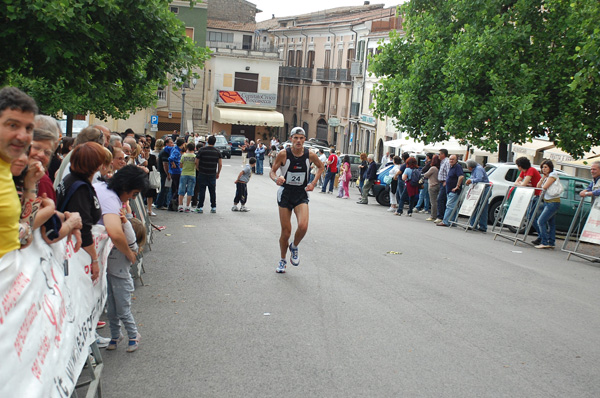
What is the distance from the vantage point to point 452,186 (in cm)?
1994

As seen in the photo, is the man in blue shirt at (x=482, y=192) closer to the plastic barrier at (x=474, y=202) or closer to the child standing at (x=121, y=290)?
the plastic barrier at (x=474, y=202)

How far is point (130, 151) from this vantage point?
495 inches

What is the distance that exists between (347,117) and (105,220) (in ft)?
207

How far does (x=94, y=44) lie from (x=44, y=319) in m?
9.39

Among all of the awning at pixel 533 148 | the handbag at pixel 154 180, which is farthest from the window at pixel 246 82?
the handbag at pixel 154 180

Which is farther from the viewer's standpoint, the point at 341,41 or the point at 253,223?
the point at 341,41

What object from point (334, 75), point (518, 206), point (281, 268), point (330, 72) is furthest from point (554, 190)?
point (330, 72)

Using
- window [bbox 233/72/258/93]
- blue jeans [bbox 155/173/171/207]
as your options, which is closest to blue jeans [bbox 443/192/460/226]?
blue jeans [bbox 155/173/171/207]

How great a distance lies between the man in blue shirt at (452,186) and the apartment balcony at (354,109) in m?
45.4

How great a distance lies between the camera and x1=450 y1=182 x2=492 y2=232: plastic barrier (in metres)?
18.6

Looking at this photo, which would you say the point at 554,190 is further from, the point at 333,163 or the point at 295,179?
the point at 333,163

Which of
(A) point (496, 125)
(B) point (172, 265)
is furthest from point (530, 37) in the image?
(B) point (172, 265)

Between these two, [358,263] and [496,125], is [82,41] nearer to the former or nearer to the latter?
[358,263]

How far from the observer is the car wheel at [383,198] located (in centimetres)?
2727
